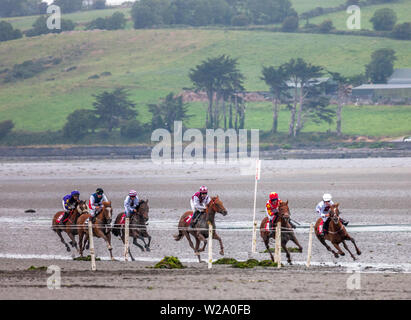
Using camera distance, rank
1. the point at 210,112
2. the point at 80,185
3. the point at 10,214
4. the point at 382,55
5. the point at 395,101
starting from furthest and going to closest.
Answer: the point at 382,55 < the point at 395,101 < the point at 210,112 < the point at 80,185 < the point at 10,214

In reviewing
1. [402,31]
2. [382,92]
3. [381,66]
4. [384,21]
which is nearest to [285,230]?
[382,92]

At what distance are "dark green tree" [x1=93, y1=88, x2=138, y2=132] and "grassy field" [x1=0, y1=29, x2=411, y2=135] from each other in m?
3.90

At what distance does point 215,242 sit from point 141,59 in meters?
116

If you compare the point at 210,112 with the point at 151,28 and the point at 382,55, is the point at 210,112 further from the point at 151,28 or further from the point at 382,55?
the point at 151,28

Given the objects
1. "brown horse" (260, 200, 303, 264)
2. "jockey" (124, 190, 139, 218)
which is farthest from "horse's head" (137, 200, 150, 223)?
"brown horse" (260, 200, 303, 264)

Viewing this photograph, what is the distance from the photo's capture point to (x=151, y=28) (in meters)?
160

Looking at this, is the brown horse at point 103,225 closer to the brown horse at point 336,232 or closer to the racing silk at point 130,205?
the racing silk at point 130,205

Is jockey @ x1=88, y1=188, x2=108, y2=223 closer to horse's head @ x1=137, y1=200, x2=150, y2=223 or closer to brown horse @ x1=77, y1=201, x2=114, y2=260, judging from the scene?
brown horse @ x1=77, y1=201, x2=114, y2=260

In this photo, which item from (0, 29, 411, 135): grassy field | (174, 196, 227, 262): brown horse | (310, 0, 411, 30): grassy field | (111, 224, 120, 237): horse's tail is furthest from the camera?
(310, 0, 411, 30): grassy field

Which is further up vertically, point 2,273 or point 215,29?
point 215,29

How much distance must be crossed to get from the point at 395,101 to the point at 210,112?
26.1 meters

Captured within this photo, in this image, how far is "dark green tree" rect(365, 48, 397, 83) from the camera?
10725 centimetres

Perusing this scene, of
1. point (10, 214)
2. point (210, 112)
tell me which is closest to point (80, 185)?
point (10, 214)
